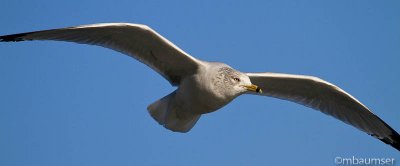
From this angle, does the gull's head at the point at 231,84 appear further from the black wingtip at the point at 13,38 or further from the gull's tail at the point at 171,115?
the black wingtip at the point at 13,38

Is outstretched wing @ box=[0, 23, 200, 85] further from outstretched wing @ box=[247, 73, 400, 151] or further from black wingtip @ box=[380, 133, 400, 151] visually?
black wingtip @ box=[380, 133, 400, 151]

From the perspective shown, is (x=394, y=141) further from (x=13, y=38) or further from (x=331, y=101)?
(x=13, y=38)

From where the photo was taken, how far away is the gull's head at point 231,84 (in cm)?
777

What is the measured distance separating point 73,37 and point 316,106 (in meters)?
3.77

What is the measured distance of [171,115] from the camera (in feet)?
28.0

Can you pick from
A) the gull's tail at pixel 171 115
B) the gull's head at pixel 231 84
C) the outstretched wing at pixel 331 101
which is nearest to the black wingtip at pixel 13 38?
the gull's tail at pixel 171 115

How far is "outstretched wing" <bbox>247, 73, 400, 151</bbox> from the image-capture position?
9163 millimetres

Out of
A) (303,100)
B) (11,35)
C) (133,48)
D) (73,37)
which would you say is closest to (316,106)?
(303,100)

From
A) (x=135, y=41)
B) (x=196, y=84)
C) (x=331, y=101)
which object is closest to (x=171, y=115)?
(x=196, y=84)

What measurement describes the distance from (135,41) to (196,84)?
3.28 ft

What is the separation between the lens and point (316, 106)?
9.54m

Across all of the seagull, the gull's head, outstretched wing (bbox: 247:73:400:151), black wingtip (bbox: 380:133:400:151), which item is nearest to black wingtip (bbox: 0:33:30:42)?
the seagull

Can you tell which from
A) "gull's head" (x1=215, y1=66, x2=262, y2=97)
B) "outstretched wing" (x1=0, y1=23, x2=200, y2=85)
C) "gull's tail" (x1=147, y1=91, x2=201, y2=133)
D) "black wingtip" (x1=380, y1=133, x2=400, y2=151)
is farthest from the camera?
"black wingtip" (x1=380, y1=133, x2=400, y2=151)

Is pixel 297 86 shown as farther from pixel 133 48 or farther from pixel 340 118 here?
pixel 133 48
